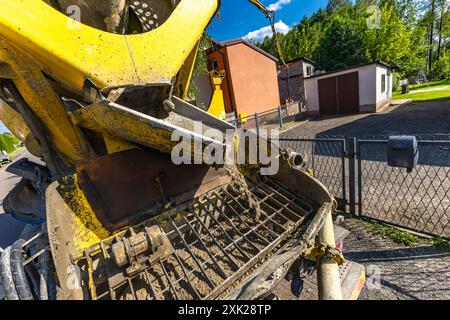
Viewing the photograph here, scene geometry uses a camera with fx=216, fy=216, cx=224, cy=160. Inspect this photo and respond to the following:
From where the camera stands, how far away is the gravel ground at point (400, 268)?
2.17m

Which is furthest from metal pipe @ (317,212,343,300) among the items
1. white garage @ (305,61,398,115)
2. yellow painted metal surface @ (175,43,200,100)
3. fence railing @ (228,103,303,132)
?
white garage @ (305,61,398,115)

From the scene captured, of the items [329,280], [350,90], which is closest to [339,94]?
[350,90]

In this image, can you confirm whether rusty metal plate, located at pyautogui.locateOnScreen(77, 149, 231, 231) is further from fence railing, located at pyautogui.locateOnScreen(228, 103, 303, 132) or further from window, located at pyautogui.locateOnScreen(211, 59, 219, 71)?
window, located at pyautogui.locateOnScreen(211, 59, 219, 71)

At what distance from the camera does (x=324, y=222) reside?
184 cm

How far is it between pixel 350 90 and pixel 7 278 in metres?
17.0

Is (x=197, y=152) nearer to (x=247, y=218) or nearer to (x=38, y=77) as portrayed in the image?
(x=247, y=218)

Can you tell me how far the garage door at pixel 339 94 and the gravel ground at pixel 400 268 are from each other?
1386 cm

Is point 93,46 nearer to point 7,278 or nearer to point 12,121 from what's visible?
point 7,278

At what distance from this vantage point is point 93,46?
55.4 inches

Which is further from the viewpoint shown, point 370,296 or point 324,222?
point 370,296

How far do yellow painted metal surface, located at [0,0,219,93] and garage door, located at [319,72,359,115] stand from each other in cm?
1543

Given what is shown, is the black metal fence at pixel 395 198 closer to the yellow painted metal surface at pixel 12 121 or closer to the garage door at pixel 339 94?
the yellow painted metal surface at pixel 12 121
